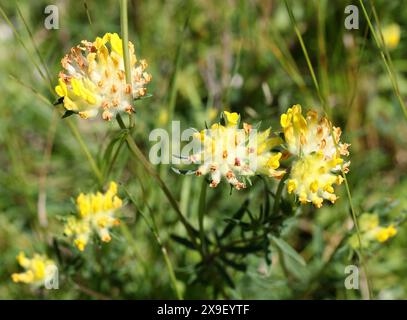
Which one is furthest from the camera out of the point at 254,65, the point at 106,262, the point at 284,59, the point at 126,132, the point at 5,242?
the point at 254,65

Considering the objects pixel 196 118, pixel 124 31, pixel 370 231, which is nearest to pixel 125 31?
pixel 124 31

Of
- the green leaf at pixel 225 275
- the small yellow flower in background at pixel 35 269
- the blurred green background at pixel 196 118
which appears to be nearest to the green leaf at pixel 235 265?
the green leaf at pixel 225 275

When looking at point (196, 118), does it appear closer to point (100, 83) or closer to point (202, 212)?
point (202, 212)

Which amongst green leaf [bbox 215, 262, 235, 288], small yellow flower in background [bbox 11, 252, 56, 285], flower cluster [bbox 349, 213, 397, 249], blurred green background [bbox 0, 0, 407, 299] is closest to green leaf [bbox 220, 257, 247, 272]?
green leaf [bbox 215, 262, 235, 288]

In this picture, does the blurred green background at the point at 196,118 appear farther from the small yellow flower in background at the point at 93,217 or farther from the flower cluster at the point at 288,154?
the flower cluster at the point at 288,154

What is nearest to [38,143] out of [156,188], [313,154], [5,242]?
[5,242]

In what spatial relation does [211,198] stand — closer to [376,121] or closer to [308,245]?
[308,245]

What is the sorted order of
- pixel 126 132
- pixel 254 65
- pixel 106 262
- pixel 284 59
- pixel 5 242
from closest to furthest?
1. pixel 126 132
2. pixel 106 262
3. pixel 5 242
4. pixel 284 59
5. pixel 254 65
